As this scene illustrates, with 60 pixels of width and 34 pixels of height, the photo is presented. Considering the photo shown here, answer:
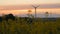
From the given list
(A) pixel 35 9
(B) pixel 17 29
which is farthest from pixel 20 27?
(A) pixel 35 9

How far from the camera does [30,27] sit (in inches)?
269

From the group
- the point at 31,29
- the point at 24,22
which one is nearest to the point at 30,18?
the point at 24,22

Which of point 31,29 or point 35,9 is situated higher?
point 35,9

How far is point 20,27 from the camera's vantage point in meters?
6.84

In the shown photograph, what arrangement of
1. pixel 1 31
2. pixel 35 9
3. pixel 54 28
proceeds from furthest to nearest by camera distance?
pixel 35 9 < pixel 1 31 < pixel 54 28

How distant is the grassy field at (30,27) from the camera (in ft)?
21.3

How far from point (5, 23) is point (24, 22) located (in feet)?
1.74

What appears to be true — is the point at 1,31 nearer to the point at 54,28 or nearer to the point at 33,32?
the point at 33,32

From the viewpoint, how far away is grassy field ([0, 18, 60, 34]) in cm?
648

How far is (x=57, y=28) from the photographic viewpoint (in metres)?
6.54

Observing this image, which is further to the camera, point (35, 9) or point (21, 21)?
point (35, 9)

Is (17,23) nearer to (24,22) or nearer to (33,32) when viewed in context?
(24,22)

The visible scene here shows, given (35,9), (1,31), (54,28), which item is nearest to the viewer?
(54,28)

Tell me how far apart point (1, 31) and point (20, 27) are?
577mm
